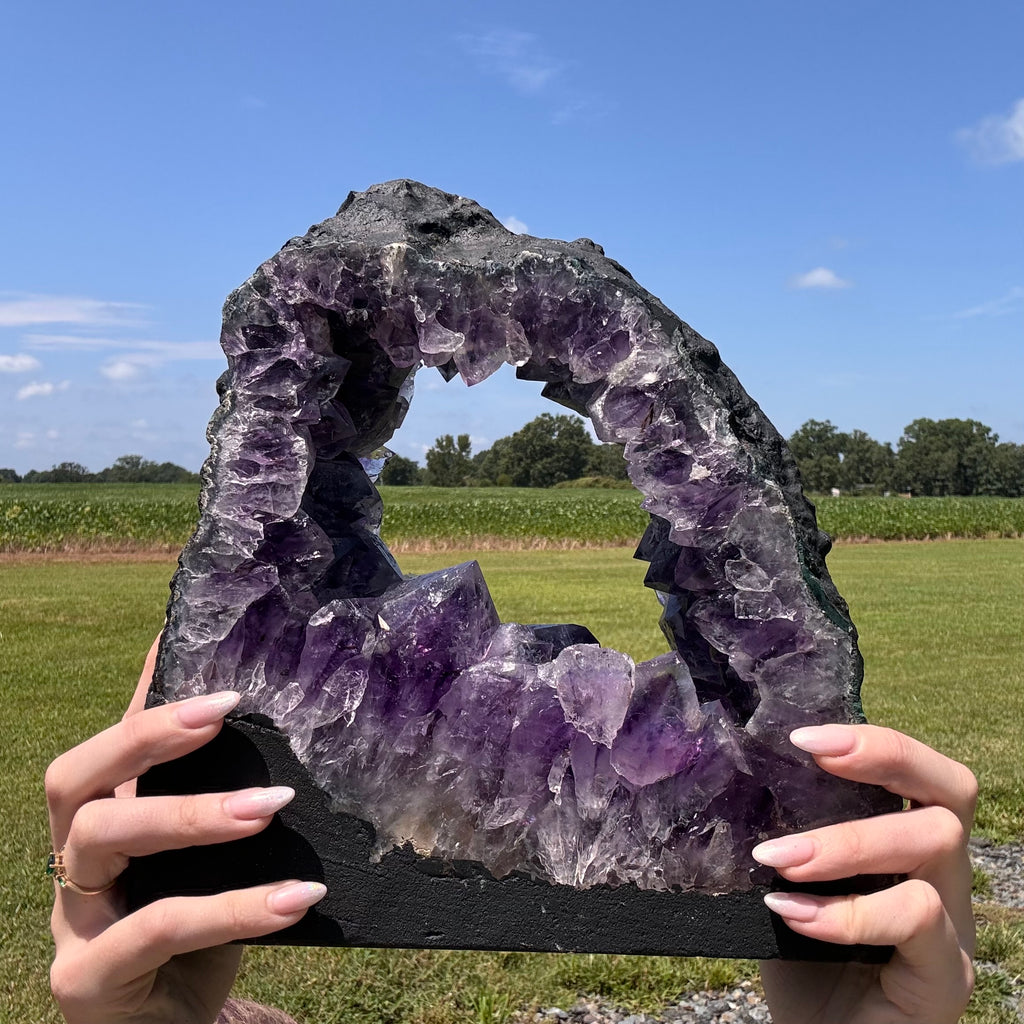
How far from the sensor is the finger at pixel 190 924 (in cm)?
119

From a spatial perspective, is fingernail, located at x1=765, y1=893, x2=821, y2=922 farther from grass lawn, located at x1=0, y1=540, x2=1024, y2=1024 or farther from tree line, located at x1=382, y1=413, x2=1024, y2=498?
tree line, located at x1=382, y1=413, x2=1024, y2=498

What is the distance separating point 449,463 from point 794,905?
45702 millimetres

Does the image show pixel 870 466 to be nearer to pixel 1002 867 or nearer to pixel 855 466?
pixel 855 466

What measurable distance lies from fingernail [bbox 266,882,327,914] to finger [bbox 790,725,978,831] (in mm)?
637

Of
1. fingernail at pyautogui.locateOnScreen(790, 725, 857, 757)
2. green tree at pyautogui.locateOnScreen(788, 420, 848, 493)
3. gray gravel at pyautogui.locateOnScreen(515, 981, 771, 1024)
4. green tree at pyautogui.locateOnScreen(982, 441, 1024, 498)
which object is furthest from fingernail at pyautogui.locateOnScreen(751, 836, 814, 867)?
green tree at pyautogui.locateOnScreen(982, 441, 1024, 498)

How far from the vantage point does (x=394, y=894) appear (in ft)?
4.23

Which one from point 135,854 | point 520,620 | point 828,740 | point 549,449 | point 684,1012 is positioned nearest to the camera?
point 828,740

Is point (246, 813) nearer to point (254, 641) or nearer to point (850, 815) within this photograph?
point (254, 641)

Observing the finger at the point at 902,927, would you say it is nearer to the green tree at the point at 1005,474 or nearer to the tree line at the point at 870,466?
the tree line at the point at 870,466

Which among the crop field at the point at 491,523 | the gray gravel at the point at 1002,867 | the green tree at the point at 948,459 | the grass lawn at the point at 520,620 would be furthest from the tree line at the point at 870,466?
the gray gravel at the point at 1002,867

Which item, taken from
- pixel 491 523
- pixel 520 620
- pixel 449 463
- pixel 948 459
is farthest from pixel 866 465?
pixel 520 620

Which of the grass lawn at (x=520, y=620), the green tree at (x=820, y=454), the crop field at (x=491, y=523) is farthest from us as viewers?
the green tree at (x=820, y=454)

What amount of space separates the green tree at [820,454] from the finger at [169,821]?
61.3 m

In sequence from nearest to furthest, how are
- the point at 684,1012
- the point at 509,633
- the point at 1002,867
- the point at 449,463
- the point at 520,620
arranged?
the point at 509,633
the point at 684,1012
the point at 1002,867
the point at 520,620
the point at 449,463
